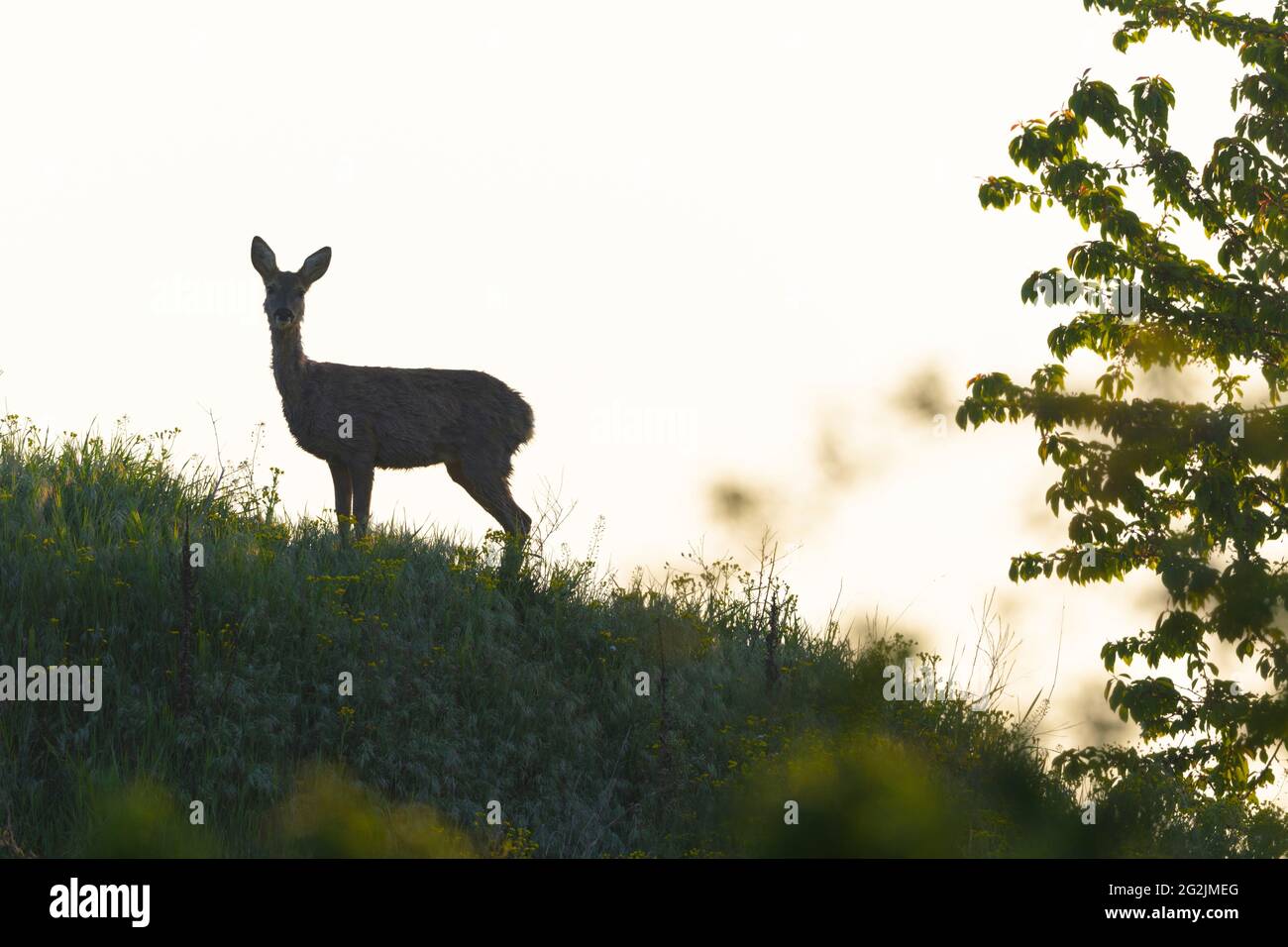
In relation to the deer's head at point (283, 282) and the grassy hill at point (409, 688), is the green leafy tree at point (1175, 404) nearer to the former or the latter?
the grassy hill at point (409, 688)

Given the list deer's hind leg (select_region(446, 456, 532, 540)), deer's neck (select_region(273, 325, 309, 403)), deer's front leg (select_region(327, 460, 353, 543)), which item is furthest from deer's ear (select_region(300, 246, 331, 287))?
deer's hind leg (select_region(446, 456, 532, 540))

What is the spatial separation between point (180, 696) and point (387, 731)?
61.6 inches

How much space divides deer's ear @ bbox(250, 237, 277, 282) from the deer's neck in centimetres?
68

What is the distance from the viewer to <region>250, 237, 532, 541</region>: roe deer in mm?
15078

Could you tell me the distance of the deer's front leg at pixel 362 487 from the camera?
1491 cm

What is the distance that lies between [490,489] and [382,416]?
1.51 meters

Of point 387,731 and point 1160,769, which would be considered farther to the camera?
point 1160,769

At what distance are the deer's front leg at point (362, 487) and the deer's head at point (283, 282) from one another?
1.82 meters

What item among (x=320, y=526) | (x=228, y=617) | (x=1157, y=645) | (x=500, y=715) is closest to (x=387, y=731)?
(x=500, y=715)

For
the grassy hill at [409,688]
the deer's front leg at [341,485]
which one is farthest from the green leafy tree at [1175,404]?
the deer's front leg at [341,485]

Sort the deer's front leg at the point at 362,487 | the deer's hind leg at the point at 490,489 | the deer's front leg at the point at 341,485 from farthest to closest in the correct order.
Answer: the deer's hind leg at the point at 490,489 → the deer's front leg at the point at 341,485 → the deer's front leg at the point at 362,487

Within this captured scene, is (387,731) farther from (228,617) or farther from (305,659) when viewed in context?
(228,617)
